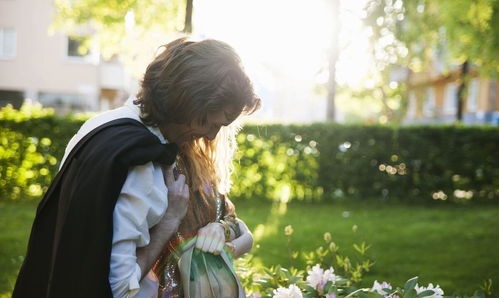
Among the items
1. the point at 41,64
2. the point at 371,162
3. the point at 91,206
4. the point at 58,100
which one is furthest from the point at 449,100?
the point at 91,206

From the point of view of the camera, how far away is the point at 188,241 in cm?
215

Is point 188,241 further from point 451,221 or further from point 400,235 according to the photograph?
point 451,221

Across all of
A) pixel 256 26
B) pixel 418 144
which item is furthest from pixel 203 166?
pixel 418 144

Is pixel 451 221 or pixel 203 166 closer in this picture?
pixel 203 166

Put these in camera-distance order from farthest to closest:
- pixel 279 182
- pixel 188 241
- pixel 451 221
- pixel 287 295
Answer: pixel 279 182, pixel 451 221, pixel 287 295, pixel 188 241

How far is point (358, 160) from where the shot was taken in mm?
11109

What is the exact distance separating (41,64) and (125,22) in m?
21.5

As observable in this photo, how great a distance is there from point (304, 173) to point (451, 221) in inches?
122

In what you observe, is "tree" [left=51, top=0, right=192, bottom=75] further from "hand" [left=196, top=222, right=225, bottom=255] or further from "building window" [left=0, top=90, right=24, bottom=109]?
"building window" [left=0, top=90, right=24, bottom=109]

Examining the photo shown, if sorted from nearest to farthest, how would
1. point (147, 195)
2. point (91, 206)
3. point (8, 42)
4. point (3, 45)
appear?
point (91, 206) → point (147, 195) → point (3, 45) → point (8, 42)

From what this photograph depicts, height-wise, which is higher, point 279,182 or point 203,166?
point 203,166

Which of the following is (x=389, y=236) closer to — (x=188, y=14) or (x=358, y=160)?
(x=358, y=160)

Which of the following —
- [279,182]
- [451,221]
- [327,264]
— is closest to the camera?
[327,264]

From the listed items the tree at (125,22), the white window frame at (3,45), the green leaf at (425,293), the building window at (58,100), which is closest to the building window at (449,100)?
the building window at (58,100)
